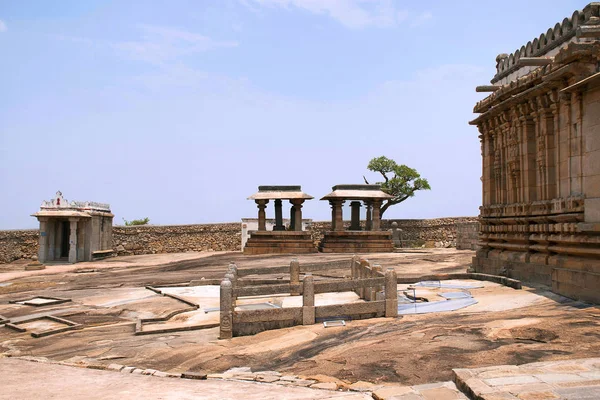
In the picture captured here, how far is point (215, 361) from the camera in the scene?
833 cm

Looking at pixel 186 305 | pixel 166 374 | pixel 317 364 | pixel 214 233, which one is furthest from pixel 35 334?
pixel 214 233

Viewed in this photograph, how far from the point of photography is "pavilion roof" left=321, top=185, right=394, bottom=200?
33625 millimetres

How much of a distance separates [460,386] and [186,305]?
9406mm

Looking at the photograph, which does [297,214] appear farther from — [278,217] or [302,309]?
[302,309]

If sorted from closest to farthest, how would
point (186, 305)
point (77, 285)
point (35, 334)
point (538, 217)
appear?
point (35, 334) → point (538, 217) → point (186, 305) → point (77, 285)

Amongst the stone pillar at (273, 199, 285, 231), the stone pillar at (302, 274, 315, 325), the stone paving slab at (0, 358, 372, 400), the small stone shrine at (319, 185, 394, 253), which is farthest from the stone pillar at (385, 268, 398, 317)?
the stone pillar at (273, 199, 285, 231)

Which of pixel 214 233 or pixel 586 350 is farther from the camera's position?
pixel 214 233

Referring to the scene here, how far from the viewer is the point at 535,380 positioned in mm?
5715

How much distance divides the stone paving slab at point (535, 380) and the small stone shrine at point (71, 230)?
103 feet

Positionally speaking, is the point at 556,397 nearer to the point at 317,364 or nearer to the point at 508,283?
the point at 317,364

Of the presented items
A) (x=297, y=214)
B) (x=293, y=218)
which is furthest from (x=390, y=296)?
(x=293, y=218)

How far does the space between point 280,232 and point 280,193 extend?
281 cm

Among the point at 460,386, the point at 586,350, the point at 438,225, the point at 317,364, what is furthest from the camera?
the point at 438,225

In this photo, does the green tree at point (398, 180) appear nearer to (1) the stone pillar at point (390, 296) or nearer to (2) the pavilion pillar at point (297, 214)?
(2) the pavilion pillar at point (297, 214)
